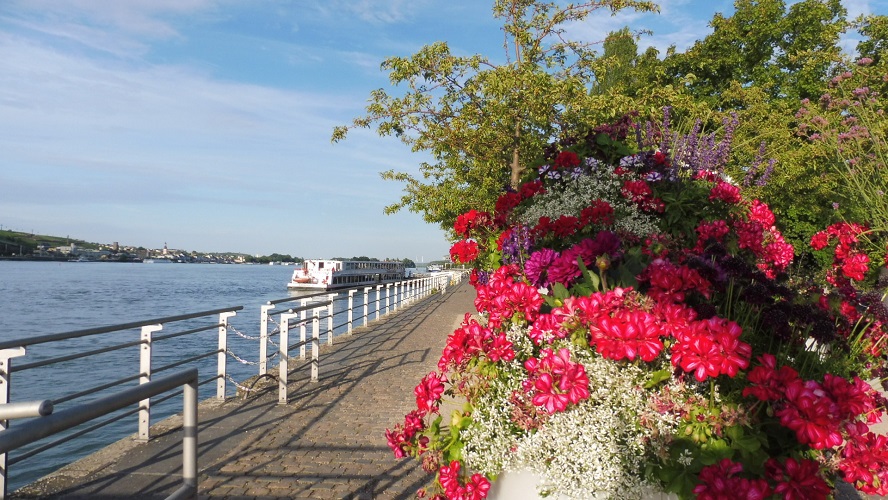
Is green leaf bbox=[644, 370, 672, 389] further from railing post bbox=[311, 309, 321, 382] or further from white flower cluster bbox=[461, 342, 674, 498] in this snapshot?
railing post bbox=[311, 309, 321, 382]

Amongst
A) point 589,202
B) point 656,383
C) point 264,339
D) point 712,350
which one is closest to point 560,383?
point 656,383

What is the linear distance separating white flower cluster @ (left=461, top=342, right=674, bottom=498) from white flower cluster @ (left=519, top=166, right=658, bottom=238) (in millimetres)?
1721

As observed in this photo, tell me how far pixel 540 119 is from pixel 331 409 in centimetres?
565

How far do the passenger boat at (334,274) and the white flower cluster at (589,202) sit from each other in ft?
176

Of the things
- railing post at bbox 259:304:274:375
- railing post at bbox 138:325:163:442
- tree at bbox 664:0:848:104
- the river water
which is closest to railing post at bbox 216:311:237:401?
railing post at bbox 259:304:274:375

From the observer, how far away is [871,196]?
16.5ft

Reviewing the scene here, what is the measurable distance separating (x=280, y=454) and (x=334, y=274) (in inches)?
2275

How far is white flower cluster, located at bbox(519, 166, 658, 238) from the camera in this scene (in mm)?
4078

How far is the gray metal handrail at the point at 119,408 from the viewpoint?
3.94 feet

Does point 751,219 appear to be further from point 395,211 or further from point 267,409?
point 395,211

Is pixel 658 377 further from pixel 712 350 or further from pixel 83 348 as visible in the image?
pixel 83 348

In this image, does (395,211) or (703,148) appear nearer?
(703,148)

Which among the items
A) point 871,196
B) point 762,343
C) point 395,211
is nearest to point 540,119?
point 871,196

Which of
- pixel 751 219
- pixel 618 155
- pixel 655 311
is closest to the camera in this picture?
pixel 655 311
